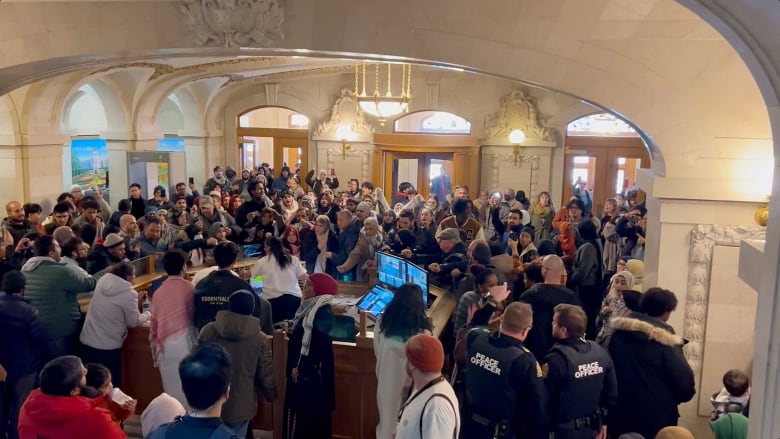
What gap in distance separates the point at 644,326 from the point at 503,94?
11.8 metres

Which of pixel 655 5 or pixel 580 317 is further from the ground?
pixel 655 5

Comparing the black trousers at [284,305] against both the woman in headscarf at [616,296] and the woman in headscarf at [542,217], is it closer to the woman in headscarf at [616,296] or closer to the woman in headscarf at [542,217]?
the woman in headscarf at [616,296]

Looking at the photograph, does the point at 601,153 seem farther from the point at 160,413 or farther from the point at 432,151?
the point at 160,413

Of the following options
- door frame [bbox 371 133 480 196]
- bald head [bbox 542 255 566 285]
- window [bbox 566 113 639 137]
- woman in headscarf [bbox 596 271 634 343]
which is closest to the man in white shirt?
bald head [bbox 542 255 566 285]

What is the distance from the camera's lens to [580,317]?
3988 mm

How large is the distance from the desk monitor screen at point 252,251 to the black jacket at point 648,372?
Answer: 4554 mm

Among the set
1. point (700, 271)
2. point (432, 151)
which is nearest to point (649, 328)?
point (700, 271)

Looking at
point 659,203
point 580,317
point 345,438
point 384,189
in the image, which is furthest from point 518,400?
point 384,189

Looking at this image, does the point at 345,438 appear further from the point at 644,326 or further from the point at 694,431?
the point at 694,431

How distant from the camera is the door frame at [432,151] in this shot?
15.5 m

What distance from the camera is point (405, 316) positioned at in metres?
4.33

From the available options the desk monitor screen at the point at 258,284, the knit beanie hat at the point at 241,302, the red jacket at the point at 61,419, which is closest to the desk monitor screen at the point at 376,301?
the desk monitor screen at the point at 258,284

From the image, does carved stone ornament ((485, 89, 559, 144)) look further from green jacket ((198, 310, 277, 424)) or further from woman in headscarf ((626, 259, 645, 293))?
green jacket ((198, 310, 277, 424))

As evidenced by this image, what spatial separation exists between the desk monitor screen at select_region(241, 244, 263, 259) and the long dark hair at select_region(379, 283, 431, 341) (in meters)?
3.90
